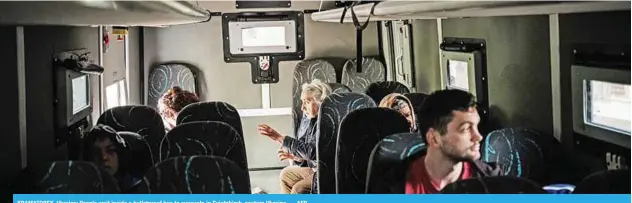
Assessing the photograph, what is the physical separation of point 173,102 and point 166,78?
0.07 metres

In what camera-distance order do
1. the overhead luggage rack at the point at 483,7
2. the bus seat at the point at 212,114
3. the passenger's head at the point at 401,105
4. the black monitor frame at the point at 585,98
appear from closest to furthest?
the overhead luggage rack at the point at 483,7
the black monitor frame at the point at 585,98
the passenger's head at the point at 401,105
the bus seat at the point at 212,114

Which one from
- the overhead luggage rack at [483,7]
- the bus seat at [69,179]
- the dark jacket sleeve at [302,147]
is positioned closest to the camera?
the overhead luggage rack at [483,7]

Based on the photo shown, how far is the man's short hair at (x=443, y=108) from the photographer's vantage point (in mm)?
1406

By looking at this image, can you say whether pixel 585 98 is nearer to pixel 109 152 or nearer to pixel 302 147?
pixel 302 147

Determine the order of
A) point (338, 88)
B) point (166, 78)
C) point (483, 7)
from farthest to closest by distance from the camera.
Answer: point (338, 88)
point (166, 78)
point (483, 7)

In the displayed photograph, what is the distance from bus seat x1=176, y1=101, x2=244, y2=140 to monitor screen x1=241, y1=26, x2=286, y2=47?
0.68 ft

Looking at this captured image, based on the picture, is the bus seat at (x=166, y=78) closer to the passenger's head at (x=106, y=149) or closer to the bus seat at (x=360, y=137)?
the passenger's head at (x=106, y=149)

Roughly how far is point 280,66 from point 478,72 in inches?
20.6

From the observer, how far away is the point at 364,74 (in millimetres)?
1762

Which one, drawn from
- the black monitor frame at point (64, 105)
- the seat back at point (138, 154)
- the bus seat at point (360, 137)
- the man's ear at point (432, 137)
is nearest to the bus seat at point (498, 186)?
the man's ear at point (432, 137)

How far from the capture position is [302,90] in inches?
68.6

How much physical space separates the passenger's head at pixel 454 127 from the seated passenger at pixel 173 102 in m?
0.58
